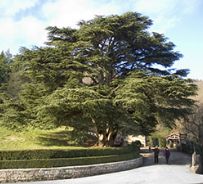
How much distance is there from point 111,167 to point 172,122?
9471 millimetres

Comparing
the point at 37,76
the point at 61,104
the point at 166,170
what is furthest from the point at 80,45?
the point at 166,170

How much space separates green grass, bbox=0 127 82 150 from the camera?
109 ft

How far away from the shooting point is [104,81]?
1388 inches

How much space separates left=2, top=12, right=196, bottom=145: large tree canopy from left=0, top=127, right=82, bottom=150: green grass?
6.79 feet

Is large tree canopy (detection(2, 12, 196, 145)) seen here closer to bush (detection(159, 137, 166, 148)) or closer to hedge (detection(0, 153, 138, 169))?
hedge (detection(0, 153, 138, 169))

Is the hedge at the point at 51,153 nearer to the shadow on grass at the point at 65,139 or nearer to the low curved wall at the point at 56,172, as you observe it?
the low curved wall at the point at 56,172

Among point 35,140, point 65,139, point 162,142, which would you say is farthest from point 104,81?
point 162,142

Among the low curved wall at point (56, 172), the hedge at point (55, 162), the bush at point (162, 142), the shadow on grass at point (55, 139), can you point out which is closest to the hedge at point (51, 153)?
the hedge at point (55, 162)

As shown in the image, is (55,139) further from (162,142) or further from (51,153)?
(162,142)

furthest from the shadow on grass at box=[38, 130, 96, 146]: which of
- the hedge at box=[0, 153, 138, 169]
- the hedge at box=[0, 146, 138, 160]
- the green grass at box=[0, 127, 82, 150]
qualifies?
the hedge at box=[0, 153, 138, 169]

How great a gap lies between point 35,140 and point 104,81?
27.0ft

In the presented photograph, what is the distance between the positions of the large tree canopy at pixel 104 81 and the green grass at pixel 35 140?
2071 mm

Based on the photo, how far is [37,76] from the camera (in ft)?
107

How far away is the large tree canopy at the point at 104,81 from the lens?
30.4 meters
